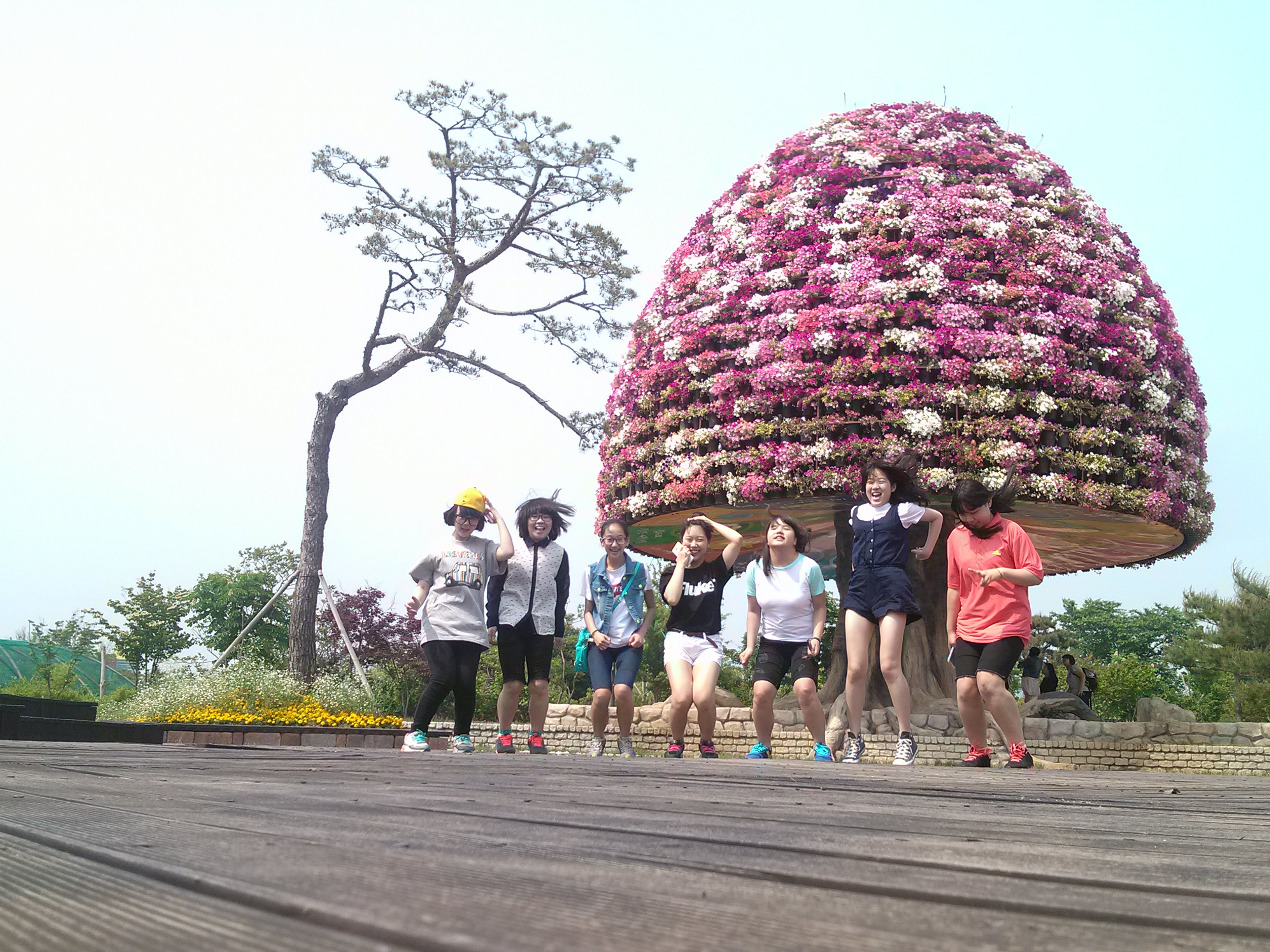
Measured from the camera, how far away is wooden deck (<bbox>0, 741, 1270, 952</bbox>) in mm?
933

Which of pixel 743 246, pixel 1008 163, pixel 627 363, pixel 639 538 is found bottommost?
pixel 639 538

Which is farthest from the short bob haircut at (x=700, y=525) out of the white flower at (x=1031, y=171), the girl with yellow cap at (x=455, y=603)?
the white flower at (x=1031, y=171)

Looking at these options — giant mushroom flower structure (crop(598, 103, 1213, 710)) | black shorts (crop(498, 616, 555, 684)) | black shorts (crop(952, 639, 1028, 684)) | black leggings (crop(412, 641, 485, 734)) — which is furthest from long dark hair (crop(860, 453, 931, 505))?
giant mushroom flower structure (crop(598, 103, 1213, 710))

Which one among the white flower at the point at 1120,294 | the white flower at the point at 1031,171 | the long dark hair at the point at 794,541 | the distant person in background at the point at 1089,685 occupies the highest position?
the white flower at the point at 1031,171

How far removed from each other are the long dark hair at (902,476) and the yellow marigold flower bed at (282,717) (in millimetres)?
7968

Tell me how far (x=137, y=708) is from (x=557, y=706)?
18.5 feet

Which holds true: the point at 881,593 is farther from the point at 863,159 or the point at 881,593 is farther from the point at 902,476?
the point at 863,159

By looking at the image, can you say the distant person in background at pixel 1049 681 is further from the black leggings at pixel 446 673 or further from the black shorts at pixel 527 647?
the black leggings at pixel 446 673

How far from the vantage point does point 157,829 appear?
1769 mm

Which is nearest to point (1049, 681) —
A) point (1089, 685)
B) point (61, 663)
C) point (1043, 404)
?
point (1089, 685)

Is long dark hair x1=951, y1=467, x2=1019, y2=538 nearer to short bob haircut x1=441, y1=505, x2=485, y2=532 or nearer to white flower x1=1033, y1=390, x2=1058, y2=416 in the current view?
short bob haircut x1=441, y1=505, x2=485, y2=532

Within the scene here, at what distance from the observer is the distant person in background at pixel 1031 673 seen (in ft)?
55.3

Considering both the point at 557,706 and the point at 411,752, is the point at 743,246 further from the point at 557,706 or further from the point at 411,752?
the point at 411,752

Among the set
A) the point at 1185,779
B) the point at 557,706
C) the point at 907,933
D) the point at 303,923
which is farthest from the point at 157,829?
the point at 557,706
